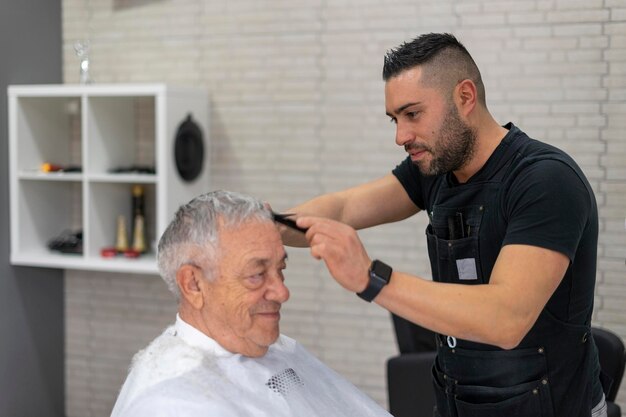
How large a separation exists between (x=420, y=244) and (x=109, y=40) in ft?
6.40

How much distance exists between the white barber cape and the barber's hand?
15.4 inches

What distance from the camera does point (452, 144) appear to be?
2111 mm

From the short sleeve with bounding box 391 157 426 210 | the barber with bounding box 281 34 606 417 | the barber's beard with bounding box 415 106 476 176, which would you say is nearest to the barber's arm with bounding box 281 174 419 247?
the short sleeve with bounding box 391 157 426 210

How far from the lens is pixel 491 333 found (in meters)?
1.83

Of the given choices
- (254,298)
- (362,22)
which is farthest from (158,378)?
(362,22)

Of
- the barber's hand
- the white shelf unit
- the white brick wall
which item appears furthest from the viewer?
the white shelf unit

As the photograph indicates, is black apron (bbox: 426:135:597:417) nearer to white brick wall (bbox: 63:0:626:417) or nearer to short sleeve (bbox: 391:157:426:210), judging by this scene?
short sleeve (bbox: 391:157:426:210)

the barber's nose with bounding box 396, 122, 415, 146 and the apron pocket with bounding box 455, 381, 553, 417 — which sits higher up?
the barber's nose with bounding box 396, 122, 415, 146

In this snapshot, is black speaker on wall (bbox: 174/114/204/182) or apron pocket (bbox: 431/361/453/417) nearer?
apron pocket (bbox: 431/361/453/417)

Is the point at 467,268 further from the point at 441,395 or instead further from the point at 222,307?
the point at 222,307

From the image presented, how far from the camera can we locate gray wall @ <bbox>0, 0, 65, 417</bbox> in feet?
13.6

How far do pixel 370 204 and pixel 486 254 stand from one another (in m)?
0.54

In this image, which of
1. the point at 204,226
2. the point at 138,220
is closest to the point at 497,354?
the point at 204,226

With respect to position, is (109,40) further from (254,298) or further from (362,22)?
(254,298)
